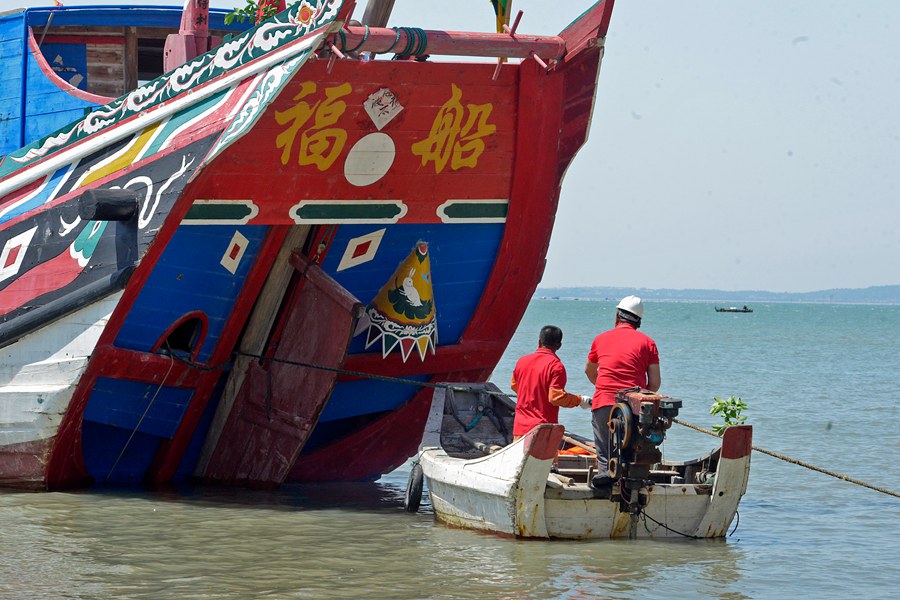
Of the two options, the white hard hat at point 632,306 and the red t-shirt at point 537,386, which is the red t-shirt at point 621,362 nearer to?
the white hard hat at point 632,306

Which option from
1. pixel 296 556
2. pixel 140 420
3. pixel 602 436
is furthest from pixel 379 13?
pixel 296 556

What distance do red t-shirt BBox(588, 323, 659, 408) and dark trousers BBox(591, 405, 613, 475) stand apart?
5cm

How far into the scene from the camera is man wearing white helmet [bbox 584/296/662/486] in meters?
9.34

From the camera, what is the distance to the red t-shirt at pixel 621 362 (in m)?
9.37

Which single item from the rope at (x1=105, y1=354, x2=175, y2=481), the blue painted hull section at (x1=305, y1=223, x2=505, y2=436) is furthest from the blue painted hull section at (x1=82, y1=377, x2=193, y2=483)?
the blue painted hull section at (x1=305, y1=223, x2=505, y2=436)

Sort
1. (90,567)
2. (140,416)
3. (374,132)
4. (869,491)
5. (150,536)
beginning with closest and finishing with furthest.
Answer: (90,567) < (150,536) < (374,132) < (140,416) < (869,491)

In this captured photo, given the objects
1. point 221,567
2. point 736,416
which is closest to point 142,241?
point 221,567

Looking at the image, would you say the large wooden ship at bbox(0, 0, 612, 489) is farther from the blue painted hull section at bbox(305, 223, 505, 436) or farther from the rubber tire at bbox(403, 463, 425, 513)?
the rubber tire at bbox(403, 463, 425, 513)

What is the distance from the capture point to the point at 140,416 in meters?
11.1

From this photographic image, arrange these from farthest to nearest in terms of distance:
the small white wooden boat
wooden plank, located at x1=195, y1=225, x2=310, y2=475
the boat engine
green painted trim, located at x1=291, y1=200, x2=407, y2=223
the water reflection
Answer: wooden plank, located at x1=195, y1=225, x2=310, y2=475, green painted trim, located at x1=291, y1=200, x2=407, y2=223, the small white wooden boat, the boat engine, the water reflection

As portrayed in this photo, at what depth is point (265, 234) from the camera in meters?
10.9

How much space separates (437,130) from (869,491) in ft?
20.6

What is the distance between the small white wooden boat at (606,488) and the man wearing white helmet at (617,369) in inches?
9.8

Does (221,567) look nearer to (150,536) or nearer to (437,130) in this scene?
(150,536)
